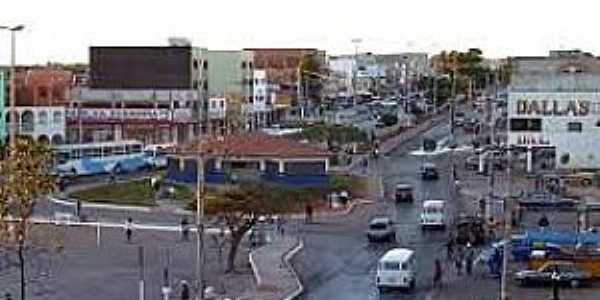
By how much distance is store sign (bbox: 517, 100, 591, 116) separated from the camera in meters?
63.4

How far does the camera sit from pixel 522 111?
209 feet

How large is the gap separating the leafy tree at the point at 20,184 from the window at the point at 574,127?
161 ft

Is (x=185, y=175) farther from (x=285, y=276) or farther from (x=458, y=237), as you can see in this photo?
(x=285, y=276)

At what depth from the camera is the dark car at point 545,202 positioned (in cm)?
4659

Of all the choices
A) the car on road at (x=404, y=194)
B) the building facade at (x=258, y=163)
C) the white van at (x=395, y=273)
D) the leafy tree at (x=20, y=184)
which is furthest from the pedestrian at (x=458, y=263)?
the building facade at (x=258, y=163)

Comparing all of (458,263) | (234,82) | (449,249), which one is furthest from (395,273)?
(234,82)

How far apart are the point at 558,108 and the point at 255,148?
18141 millimetres

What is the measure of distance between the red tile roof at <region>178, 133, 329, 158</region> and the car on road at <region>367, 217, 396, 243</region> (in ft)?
44.6

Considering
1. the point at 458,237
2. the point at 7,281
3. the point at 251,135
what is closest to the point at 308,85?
the point at 251,135

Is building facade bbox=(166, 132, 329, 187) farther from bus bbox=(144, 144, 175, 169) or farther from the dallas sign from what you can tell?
the dallas sign

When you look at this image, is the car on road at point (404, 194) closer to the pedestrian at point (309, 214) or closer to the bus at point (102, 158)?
the pedestrian at point (309, 214)

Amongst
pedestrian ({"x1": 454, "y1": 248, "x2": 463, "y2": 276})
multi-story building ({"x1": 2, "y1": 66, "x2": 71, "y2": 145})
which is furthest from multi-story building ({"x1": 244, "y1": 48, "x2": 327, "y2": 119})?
pedestrian ({"x1": 454, "y1": 248, "x2": 463, "y2": 276})

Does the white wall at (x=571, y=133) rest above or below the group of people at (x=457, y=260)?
above

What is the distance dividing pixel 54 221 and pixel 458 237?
43.6 feet
